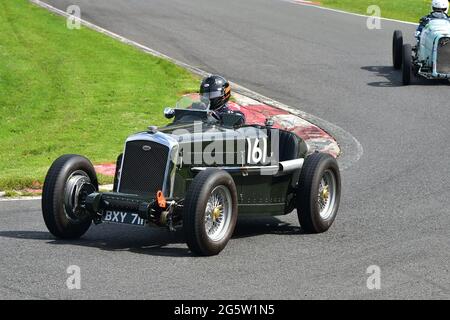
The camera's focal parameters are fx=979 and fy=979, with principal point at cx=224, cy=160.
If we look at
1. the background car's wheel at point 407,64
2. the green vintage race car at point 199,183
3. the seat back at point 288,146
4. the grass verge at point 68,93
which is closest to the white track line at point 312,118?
the grass verge at point 68,93

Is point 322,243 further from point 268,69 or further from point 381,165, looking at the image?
point 268,69

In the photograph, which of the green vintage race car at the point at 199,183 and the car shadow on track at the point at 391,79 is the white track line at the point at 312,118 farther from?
the green vintage race car at the point at 199,183

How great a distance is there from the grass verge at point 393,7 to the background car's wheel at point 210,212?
2105cm

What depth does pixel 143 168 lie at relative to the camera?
9.87 m

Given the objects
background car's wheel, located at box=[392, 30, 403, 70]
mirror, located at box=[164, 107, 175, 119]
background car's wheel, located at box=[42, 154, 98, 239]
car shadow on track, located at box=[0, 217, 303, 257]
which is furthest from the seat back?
background car's wheel, located at box=[392, 30, 403, 70]

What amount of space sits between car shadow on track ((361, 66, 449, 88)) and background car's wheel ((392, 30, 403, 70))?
16 cm

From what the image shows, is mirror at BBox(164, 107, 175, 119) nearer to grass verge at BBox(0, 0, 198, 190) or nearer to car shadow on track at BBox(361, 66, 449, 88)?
grass verge at BBox(0, 0, 198, 190)

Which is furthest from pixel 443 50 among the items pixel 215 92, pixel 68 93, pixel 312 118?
pixel 215 92

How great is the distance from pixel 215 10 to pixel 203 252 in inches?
820

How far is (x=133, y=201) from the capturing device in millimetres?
9469

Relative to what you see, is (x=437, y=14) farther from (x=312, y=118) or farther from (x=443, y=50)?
(x=312, y=118)

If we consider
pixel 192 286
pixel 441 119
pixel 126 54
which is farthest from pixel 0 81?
pixel 192 286

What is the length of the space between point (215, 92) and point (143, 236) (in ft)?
6.44

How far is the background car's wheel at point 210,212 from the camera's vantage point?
29.8 ft
